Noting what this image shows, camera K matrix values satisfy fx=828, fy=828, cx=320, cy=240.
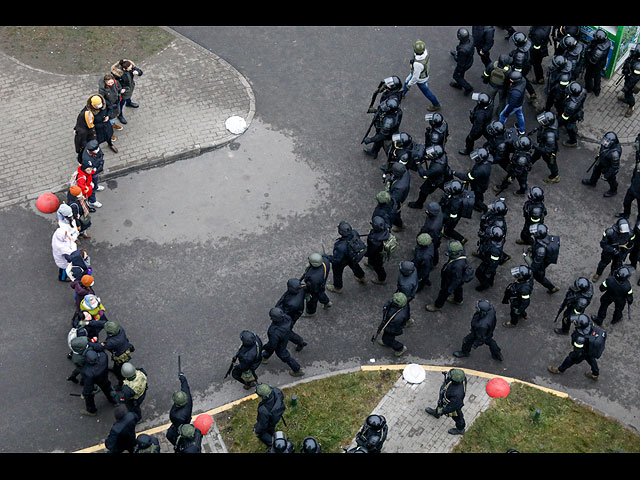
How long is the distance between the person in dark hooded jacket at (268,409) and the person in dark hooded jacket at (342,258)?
3066mm

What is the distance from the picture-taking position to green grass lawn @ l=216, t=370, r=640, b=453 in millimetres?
13148

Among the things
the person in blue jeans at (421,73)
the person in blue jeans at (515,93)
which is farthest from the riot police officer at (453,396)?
the person in blue jeans at (421,73)

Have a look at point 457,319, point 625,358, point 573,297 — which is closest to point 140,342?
point 457,319

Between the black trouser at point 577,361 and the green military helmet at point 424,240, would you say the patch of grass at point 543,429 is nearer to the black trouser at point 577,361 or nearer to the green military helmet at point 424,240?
the black trouser at point 577,361

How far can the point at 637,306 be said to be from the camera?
15.2 m

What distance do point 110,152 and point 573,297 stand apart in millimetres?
9593

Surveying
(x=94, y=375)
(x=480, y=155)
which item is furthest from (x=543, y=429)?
(x=94, y=375)

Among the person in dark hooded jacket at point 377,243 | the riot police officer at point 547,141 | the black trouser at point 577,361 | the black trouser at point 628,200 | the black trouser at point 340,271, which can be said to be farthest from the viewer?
the riot police officer at point 547,141

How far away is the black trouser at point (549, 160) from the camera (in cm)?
1645

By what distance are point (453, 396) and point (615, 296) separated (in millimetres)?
3746

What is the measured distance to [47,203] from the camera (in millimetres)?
14773

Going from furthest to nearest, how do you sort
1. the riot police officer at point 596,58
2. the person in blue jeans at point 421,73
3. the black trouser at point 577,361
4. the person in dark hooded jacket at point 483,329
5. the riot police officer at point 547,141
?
the riot police officer at point 596,58
the person in blue jeans at point 421,73
the riot police officer at point 547,141
the black trouser at point 577,361
the person in dark hooded jacket at point 483,329

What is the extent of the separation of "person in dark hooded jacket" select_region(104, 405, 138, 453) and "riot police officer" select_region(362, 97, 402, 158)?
7.56 m

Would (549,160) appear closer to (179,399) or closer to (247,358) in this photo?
(247,358)
